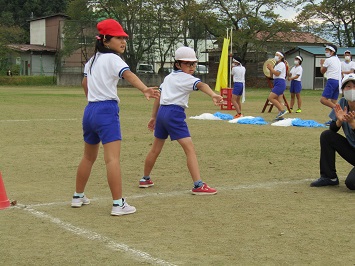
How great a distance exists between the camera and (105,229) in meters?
5.62

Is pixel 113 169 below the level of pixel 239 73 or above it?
below

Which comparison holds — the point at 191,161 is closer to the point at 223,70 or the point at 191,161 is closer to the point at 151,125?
the point at 151,125

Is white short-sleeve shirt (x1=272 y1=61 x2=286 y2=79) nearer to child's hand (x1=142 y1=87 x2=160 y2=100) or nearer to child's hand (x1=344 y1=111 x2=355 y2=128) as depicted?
child's hand (x1=344 y1=111 x2=355 y2=128)

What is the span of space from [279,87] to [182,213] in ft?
42.1

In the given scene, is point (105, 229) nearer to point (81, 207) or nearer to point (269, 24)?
point (81, 207)

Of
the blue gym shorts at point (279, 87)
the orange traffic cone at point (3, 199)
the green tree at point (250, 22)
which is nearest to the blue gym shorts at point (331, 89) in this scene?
the blue gym shorts at point (279, 87)

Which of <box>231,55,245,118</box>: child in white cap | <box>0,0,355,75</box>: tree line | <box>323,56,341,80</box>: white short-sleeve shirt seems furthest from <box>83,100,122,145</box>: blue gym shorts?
<box>0,0,355,75</box>: tree line

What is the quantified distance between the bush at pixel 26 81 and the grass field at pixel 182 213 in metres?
48.7

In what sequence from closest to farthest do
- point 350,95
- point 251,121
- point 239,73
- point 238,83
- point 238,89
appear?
point 350,95 → point 251,121 → point 238,89 → point 238,83 → point 239,73

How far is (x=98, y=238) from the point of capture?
528 cm

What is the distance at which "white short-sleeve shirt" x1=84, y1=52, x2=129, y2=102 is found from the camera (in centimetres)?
620

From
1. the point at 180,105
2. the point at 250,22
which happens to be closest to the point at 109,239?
the point at 180,105

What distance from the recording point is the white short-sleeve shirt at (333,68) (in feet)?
54.3

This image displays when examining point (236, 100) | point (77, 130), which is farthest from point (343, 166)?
point (236, 100)
